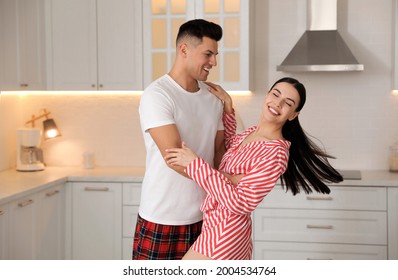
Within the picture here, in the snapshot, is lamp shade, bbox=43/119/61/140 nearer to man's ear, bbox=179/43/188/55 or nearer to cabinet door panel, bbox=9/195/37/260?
cabinet door panel, bbox=9/195/37/260

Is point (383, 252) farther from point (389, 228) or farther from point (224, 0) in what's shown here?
point (224, 0)

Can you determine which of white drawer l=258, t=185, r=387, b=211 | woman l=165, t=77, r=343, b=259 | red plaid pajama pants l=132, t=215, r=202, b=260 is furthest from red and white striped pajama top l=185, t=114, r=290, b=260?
white drawer l=258, t=185, r=387, b=211

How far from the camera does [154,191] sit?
9.05 feet

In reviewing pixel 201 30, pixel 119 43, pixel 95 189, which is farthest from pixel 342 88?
pixel 201 30

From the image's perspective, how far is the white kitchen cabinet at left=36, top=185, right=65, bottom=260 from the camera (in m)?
4.35

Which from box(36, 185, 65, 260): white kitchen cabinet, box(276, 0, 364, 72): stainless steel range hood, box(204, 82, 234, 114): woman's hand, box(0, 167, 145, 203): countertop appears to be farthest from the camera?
box(276, 0, 364, 72): stainless steel range hood

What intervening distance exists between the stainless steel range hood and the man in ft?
6.39

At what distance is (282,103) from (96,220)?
256cm

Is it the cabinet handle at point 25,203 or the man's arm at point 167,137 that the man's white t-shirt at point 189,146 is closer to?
the man's arm at point 167,137

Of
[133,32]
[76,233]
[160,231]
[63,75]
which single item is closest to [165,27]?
[133,32]

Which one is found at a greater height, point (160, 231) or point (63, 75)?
point (63, 75)

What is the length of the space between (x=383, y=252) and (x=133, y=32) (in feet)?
7.37
